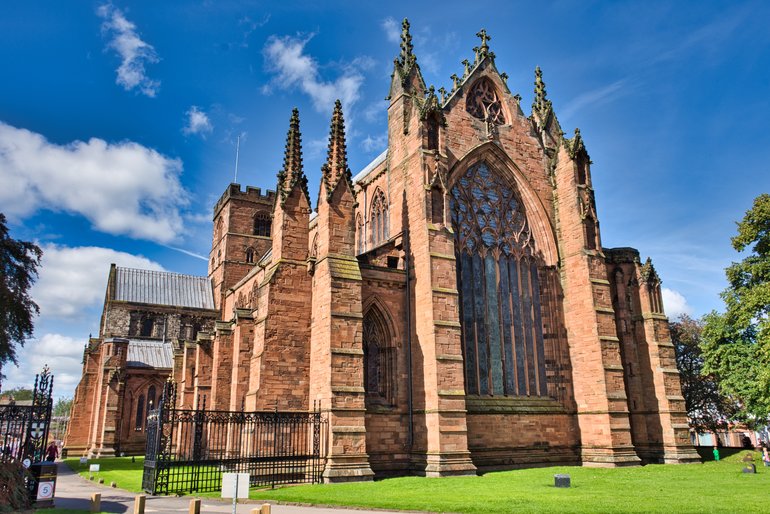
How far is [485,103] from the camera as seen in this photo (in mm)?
29672

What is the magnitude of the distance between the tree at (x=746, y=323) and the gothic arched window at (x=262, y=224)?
39.0 meters

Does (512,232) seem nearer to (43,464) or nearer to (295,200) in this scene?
(295,200)

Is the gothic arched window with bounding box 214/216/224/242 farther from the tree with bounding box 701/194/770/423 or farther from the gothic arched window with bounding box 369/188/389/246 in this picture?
the tree with bounding box 701/194/770/423

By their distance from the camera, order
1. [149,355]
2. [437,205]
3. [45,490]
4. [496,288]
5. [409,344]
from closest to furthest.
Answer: [45,490], [409,344], [437,205], [496,288], [149,355]

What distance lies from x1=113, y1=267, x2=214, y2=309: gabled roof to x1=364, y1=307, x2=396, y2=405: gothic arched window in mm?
33283

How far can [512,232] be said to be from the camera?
28.3 m

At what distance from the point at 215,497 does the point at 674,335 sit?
3468 centimetres

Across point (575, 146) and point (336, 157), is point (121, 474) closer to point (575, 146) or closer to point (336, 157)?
point (336, 157)

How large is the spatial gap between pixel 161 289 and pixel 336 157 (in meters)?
34.7

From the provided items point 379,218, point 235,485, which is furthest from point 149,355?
point 235,485

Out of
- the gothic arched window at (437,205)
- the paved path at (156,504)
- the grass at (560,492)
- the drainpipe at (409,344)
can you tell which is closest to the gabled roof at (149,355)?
the grass at (560,492)

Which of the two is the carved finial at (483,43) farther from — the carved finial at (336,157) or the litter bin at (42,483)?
the litter bin at (42,483)

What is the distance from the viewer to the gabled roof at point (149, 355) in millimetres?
44656

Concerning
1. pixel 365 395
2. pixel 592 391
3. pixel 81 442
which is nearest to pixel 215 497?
pixel 365 395
